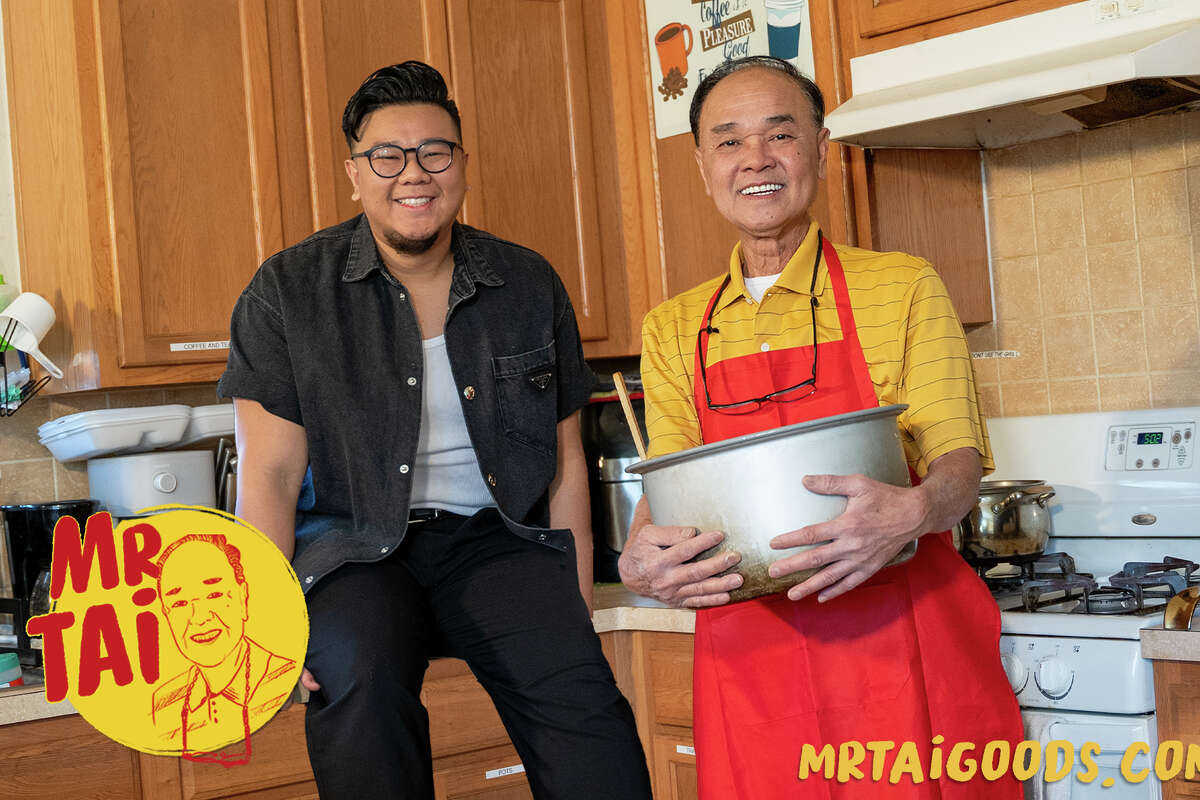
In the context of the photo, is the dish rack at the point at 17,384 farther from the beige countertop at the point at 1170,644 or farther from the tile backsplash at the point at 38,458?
the beige countertop at the point at 1170,644

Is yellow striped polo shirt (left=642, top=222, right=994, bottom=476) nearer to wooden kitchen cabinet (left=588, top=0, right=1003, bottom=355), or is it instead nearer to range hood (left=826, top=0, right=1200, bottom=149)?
range hood (left=826, top=0, right=1200, bottom=149)

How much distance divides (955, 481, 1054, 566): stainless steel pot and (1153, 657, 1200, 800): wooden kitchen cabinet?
15.7 inches

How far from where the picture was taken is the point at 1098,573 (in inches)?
81.3

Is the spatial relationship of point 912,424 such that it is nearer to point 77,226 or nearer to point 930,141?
point 930,141

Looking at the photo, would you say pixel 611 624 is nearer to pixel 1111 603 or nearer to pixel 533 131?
pixel 1111 603

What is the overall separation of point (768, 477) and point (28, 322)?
4.93 feet

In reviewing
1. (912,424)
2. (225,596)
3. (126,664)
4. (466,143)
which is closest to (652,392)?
(912,424)

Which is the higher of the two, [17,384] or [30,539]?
[17,384]

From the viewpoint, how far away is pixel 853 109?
2.09m

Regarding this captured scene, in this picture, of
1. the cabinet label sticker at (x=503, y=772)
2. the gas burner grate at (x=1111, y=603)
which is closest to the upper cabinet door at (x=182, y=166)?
the cabinet label sticker at (x=503, y=772)

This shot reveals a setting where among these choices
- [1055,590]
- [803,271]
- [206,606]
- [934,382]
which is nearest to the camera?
[934,382]

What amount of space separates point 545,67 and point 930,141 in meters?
0.79

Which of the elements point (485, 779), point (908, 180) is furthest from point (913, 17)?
point (485, 779)

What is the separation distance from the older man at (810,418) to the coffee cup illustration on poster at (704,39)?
0.82 meters
